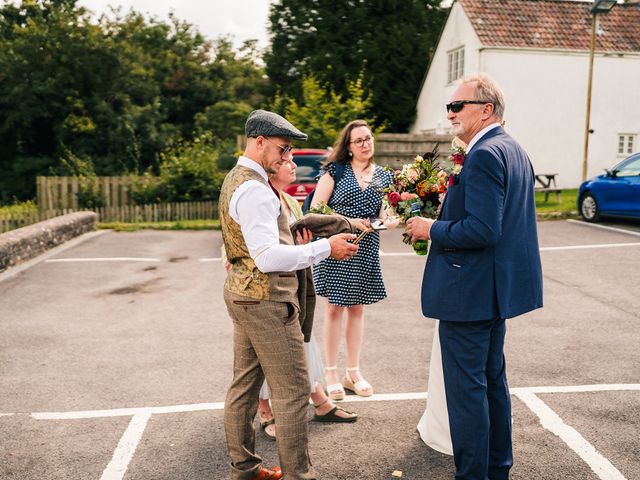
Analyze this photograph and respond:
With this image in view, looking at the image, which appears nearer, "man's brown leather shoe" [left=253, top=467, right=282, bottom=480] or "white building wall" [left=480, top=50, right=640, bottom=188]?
"man's brown leather shoe" [left=253, top=467, right=282, bottom=480]

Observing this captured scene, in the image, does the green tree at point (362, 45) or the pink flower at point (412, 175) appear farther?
the green tree at point (362, 45)

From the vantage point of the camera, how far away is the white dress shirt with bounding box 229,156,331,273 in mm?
2898

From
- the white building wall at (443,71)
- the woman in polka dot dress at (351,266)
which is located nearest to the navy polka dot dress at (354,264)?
the woman in polka dot dress at (351,266)

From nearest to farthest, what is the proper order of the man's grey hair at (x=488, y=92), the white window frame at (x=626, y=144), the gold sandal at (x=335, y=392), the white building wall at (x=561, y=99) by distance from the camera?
the man's grey hair at (x=488, y=92) → the gold sandal at (x=335, y=392) → the white building wall at (x=561, y=99) → the white window frame at (x=626, y=144)

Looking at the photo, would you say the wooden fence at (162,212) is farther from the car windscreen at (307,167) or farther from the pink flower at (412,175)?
the pink flower at (412,175)

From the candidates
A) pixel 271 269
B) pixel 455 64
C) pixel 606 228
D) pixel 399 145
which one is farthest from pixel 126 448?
pixel 455 64

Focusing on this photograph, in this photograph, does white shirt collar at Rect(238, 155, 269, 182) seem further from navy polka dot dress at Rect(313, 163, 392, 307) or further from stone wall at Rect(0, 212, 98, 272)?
stone wall at Rect(0, 212, 98, 272)

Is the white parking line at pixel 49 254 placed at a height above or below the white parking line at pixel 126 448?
above

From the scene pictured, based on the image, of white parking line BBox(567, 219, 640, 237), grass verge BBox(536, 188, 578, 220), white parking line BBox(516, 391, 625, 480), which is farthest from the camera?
grass verge BBox(536, 188, 578, 220)

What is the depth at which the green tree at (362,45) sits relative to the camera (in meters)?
25.3

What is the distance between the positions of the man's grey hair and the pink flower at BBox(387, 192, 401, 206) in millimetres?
824

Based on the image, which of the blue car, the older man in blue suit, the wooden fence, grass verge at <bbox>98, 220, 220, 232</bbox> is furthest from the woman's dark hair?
the wooden fence

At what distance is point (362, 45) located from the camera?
2533 centimetres

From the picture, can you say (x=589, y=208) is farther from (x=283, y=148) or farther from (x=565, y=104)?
(x=283, y=148)
